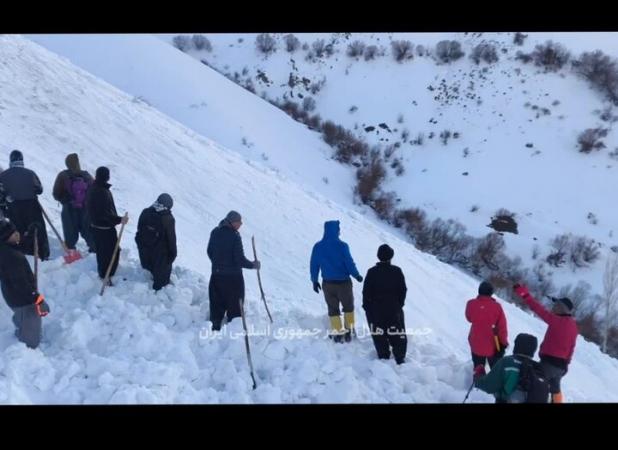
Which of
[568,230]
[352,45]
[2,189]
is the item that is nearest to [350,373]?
[2,189]

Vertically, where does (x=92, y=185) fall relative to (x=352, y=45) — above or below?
below

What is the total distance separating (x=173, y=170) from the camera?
45.2 feet

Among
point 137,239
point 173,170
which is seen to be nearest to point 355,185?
point 173,170

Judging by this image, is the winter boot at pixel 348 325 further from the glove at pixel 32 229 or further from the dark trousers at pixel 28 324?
the glove at pixel 32 229

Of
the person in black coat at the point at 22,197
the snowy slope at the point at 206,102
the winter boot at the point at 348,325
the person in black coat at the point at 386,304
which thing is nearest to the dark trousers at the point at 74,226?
the person in black coat at the point at 22,197

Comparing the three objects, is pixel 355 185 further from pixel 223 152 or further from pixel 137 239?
pixel 137 239

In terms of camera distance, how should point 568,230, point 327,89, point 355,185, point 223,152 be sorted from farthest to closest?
point 327,89, point 355,185, point 568,230, point 223,152

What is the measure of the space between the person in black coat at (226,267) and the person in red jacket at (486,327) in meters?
2.57

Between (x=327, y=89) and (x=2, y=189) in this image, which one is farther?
(x=327, y=89)

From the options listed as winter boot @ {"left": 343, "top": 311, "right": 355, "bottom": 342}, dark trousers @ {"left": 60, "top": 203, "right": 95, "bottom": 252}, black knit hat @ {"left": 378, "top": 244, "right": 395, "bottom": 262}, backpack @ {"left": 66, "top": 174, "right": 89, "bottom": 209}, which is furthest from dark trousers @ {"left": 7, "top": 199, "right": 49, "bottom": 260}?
black knit hat @ {"left": 378, "top": 244, "right": 395, "bottom": 262}

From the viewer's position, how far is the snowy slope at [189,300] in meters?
5.72
